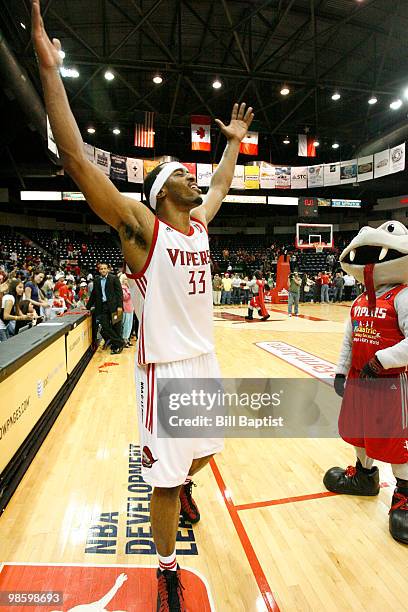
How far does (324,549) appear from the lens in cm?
203

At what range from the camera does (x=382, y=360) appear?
6.79 feet

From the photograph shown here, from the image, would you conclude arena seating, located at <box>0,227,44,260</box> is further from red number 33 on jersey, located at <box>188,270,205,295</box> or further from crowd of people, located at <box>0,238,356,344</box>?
red number 33 on jersey, located at <box>188,270,205,295</box>

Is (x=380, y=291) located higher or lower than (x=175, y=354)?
higher

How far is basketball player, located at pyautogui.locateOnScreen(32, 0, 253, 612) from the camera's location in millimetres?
1403

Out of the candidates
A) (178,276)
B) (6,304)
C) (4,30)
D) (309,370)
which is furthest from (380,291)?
(4,30)

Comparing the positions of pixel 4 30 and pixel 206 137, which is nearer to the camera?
pixel 4 30

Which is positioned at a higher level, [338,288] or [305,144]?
[305,144]

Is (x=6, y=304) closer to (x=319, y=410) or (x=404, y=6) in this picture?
(x=319, y=410)

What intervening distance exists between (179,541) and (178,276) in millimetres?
1519

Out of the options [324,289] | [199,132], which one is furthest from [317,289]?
[199,132]

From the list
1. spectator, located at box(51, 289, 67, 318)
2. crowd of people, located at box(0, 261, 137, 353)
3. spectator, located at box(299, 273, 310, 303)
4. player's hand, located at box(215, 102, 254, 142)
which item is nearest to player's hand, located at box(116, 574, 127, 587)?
player's hand, located at box(215, 102, 254, 142)

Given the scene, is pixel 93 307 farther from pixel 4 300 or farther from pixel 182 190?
pixel 182 190

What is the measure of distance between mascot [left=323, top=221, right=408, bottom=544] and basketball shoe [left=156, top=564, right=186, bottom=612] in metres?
1.29

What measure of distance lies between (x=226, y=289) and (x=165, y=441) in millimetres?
15988
